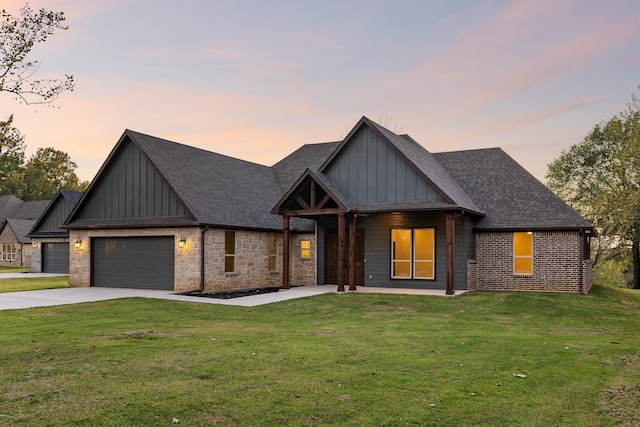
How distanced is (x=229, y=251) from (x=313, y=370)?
14.1 meters

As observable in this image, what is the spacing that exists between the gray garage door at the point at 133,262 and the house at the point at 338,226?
Answer: 44 mm

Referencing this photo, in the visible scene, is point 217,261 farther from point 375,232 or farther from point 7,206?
point 7,206

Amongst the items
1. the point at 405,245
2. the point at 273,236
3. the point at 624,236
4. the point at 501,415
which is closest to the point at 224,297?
the point at 273,236

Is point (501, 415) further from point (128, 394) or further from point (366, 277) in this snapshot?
point (366, 277)

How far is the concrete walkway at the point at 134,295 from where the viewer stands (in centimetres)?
1603

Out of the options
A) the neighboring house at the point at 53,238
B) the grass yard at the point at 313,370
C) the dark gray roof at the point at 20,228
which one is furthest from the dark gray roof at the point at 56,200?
the grass yard at the point at 313,370

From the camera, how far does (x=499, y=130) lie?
100ft

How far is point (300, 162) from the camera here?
93.1ft

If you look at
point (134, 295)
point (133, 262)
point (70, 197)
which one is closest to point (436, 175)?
point (134, 295)

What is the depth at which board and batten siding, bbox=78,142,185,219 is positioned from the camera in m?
20.3

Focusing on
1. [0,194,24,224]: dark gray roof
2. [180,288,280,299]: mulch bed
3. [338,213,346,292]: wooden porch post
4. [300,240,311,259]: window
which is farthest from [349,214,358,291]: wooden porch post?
[0,194,24,224]: dark gray roof

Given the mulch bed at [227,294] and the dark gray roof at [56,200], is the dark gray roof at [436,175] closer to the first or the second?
the mulch bed at [227,294]

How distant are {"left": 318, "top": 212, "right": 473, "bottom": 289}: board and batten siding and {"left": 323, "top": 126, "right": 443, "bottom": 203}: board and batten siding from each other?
1252 millimetres

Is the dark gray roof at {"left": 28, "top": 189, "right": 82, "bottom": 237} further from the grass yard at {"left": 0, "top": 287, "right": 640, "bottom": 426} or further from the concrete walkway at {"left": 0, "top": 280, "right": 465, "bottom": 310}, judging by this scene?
the grass yard at {"left": 0, "top": 287, "right": 640, "bottom": 426}
